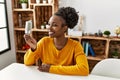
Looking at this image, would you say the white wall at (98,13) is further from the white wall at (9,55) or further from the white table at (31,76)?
the white table at (31,76)

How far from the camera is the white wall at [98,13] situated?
7.84 ft

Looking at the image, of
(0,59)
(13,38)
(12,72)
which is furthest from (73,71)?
(13,38)

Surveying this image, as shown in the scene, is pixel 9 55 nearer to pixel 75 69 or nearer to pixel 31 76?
pixel 31 76


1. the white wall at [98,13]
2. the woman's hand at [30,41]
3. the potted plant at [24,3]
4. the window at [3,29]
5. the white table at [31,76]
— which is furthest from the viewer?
the potted plant at [24,3]

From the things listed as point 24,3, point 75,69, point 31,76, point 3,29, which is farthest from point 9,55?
point 75,69

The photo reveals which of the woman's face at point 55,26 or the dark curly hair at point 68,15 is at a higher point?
the dark curly hair at point 68,15

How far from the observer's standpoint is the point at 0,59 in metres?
2.54

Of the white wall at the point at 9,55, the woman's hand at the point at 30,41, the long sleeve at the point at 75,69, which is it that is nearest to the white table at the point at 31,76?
the long sleeve at the point at 75,69

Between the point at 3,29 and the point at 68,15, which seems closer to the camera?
the point at 68,15

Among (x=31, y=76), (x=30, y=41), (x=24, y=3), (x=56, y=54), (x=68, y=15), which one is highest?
(x=24, y=3)

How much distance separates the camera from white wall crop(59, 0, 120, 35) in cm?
239

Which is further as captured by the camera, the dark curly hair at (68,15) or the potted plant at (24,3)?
the potted plant at (24,3)

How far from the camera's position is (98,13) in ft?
8.09

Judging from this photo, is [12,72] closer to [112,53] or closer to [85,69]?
[85,69]
